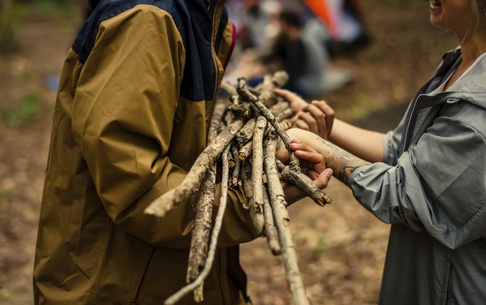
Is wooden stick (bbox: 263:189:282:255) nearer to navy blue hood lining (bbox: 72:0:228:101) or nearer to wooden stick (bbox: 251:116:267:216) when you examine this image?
wooden stick (bbox: 251:116:267:216)

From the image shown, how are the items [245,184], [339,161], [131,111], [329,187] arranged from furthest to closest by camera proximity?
[329,187]
[339,161]
[245,184]
[131,111]

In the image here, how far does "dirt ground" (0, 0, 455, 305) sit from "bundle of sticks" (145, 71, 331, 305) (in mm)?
1898

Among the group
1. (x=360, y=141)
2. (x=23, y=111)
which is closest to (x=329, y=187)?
(x=360, y=141)

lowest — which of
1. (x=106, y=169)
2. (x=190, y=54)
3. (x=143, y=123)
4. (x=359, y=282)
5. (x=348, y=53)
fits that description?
(x=348, y=53)

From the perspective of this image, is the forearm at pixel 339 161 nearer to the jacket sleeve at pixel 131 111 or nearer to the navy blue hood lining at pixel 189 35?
the navy blue hood lining at pixel 189 35

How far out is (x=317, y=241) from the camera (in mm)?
5441

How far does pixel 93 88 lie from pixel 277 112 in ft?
3.86

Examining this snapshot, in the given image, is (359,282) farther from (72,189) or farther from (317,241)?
(72,189)

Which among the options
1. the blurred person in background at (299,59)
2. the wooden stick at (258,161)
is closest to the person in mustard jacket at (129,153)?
the wooden stick at (258,161)

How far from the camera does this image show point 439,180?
7.13 ft

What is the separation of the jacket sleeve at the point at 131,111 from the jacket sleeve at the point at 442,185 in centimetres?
85

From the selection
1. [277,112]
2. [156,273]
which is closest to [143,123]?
[156,273]

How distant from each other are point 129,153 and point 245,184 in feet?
1.67

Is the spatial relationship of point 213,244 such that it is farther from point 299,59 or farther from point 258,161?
point 299,59
